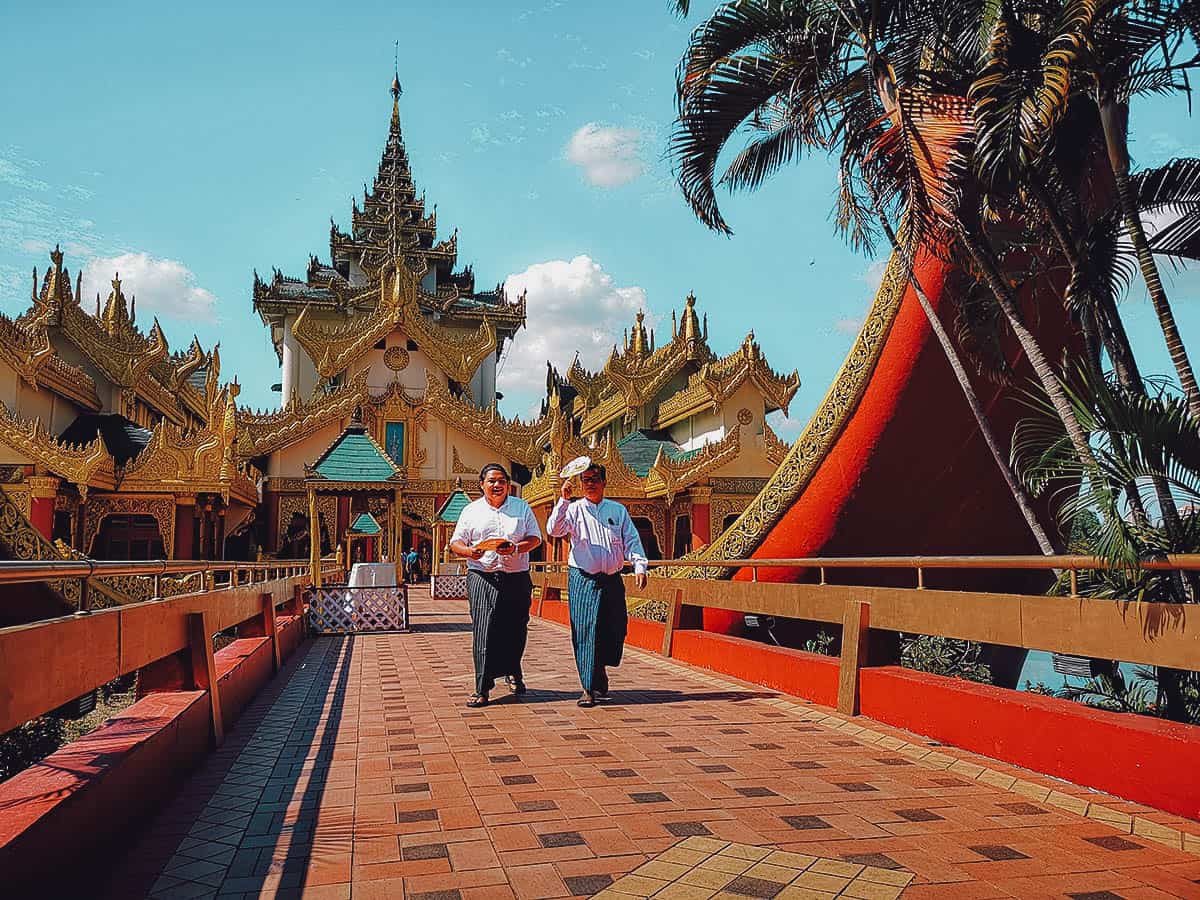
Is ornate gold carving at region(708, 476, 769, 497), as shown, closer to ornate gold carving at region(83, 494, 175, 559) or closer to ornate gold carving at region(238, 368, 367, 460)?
ornate gold carving at region(238, 368, 367, 460)

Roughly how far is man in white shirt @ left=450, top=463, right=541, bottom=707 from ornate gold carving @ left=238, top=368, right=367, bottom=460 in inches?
862

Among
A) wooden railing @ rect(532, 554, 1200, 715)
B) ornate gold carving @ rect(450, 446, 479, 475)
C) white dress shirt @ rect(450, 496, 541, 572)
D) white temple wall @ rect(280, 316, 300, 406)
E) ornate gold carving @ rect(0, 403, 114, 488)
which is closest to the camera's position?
wooden railing @ rect(532, 554, 1200, 715)

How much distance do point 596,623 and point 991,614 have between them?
2.73 m

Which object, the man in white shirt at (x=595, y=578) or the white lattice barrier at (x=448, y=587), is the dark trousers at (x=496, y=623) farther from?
the white lattice barrier at (x=448, y=587)

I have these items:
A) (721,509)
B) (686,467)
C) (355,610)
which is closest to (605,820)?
(355,610)

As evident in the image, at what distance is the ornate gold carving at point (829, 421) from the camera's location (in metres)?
8.16

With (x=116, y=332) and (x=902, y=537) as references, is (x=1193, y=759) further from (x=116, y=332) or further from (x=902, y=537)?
(x=116, y=332)

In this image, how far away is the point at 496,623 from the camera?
22.1ft

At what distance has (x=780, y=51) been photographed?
25.7 ft

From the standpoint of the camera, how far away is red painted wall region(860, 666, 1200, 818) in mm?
3689

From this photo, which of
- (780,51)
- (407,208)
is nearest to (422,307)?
(407,208)

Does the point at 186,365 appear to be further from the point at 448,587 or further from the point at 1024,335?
the point at 1024,335

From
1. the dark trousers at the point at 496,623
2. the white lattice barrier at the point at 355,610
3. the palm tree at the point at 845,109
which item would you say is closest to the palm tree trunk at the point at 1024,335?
the palm tree at the point at 845,109

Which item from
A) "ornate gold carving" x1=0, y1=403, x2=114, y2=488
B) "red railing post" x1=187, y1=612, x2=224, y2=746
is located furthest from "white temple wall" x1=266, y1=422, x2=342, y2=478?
"red railing post" x1=187, y1=612, x2=224, y2=746
